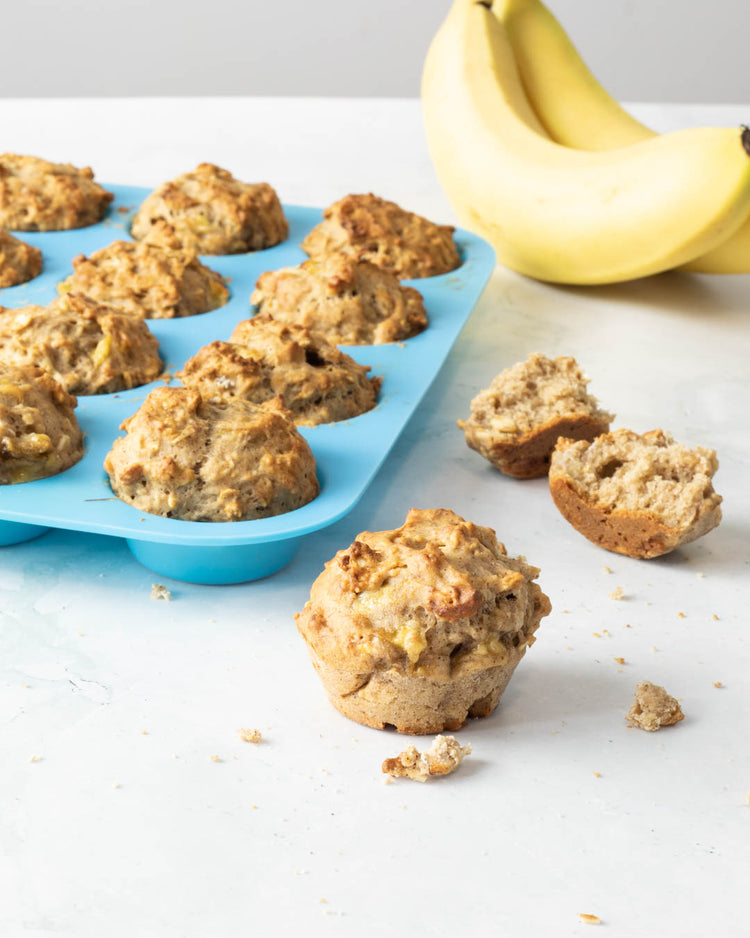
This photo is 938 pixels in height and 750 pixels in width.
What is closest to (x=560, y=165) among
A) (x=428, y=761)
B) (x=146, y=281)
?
(x=146, y=281)

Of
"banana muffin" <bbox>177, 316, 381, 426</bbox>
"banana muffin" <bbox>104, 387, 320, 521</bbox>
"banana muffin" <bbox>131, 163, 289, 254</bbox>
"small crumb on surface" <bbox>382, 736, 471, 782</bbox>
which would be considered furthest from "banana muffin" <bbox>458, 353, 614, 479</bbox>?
"banana muffin" <bbox>131, 163, 289, 254</bbox>

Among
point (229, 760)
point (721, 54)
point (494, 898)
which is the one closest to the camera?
point (494, 898)

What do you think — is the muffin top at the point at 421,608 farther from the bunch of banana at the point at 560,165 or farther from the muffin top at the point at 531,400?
the bunch of banana at the point at 560,165

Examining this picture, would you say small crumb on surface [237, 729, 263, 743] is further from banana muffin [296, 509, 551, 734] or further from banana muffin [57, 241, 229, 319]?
banana muffin [57, 241, 229, 319]

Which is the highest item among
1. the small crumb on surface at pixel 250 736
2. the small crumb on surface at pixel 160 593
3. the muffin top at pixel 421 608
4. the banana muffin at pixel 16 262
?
the muffin top at pixel 421 608

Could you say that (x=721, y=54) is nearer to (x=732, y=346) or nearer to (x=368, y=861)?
(x=732, y=346)

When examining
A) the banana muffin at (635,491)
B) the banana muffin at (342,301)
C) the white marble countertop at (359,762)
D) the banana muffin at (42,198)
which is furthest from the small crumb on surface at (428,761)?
the banana muffin at (42,198)

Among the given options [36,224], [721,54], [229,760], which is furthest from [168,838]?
[721,54]

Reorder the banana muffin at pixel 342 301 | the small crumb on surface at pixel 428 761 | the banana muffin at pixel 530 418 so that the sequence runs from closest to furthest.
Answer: the small crumb on surface at pixel 428 761
the banana muffin at pixel 530 418
the banana muffin at pixel 342 301
